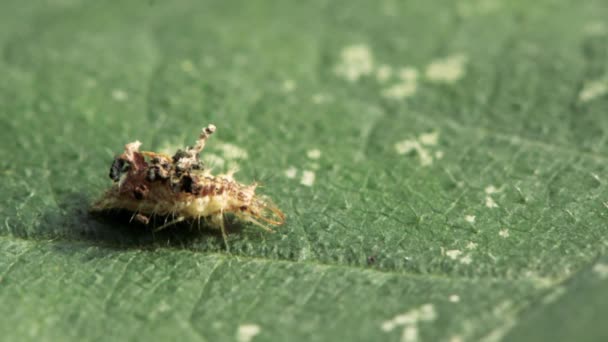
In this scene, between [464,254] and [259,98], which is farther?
[259,98]

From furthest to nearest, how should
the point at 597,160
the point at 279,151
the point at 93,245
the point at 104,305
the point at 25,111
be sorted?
the point at 25,111 → the point at 279,151 → the point at 597,160 → the point at 93,245 → the point at 104,305

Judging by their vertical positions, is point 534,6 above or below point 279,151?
above

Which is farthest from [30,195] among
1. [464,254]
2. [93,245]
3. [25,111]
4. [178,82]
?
[464,254]

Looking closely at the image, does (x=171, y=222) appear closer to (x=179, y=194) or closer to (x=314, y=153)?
(x=179, y=194)

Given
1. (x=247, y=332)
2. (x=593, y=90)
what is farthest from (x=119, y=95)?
(x=593, y=90)

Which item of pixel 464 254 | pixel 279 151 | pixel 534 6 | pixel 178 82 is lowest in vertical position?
pixel 464 254

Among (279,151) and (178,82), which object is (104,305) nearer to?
(279,151)

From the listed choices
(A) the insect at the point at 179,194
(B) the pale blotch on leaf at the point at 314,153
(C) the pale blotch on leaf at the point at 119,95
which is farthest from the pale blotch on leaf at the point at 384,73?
(C) the pale blotch on leaf at the point at 119,95
